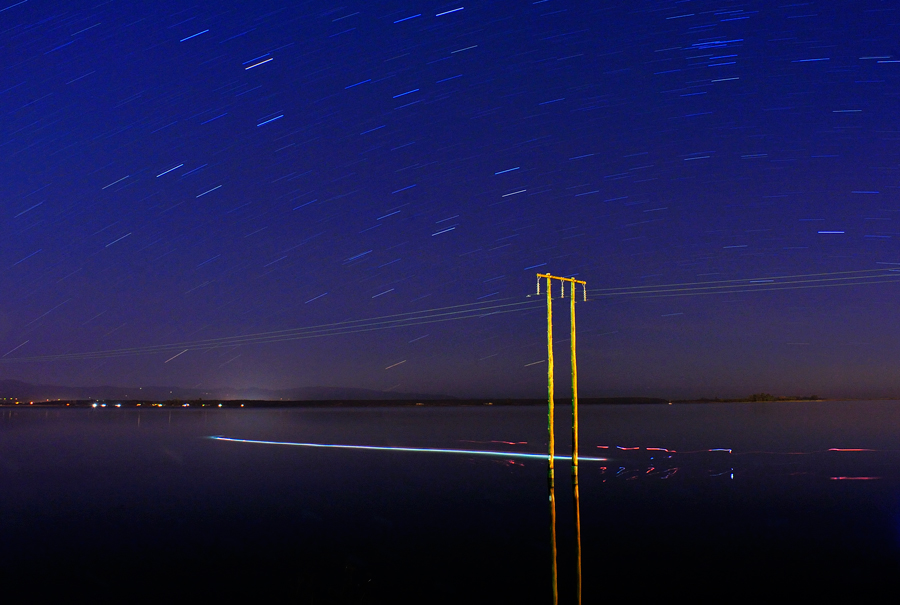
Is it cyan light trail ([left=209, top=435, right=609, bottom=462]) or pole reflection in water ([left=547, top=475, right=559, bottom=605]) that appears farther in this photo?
cyan light trail ([left=209, top=435, right=609, bottom=462])

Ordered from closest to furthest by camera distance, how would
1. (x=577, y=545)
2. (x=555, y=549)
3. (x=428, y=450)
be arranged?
(x=555, y=549) < (x=577, y=545) < (x=428, y=450)

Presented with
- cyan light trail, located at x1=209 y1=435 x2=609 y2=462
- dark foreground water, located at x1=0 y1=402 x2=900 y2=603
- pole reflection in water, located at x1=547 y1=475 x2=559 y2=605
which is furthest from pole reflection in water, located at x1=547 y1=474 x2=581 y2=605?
cyan light trail, located at x1=209 y1=435 x2=609 y2=462

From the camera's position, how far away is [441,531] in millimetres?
20016

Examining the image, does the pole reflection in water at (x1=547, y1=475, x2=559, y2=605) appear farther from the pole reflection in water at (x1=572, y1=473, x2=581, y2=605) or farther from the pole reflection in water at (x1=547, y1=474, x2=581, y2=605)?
the pole reflection in water at (x1=572, y1=473, x2=581, y2=605)

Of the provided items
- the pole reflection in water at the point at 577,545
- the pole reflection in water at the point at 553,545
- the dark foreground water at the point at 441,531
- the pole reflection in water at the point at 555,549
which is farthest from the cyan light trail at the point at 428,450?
the pole reflection in water at the point at 555,549

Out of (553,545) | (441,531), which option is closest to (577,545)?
Result: (553,545)

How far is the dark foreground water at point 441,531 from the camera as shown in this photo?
13.9 m

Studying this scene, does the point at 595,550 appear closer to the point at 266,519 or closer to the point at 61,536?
the point at 266,519

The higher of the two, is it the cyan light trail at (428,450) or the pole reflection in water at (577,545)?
the cyan light trail at (428,450)

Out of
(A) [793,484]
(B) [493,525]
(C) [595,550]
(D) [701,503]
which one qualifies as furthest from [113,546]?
(A) [793,484]

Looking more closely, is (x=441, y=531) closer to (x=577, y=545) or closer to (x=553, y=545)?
(x=553, y=545)

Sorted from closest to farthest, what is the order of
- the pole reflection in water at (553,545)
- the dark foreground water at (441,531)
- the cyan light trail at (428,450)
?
the pole reflection in water at (553,545) < the dark foreground water at (441,531) < the cyan light trail at (428,450)

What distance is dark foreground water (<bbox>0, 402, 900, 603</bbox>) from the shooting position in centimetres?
1388

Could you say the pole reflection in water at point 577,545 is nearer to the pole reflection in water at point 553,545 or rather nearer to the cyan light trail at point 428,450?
the pole reflection in water at point 553,545
